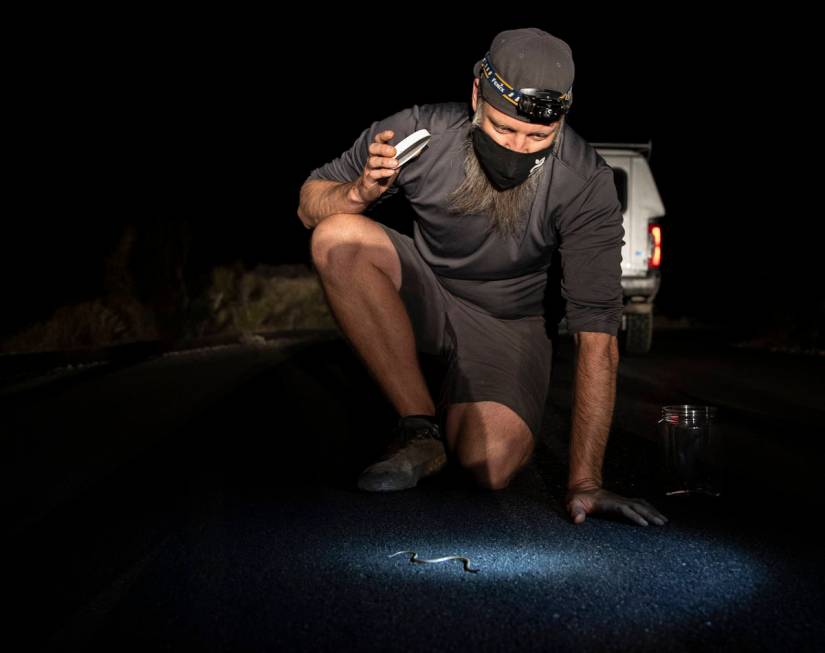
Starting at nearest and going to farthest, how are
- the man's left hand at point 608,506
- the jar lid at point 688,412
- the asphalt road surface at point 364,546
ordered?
the asphalt road surface at point 364,546 < the man's left hand at point 608,506 < the jar lid at point 688,412

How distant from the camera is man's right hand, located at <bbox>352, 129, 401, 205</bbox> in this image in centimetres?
291

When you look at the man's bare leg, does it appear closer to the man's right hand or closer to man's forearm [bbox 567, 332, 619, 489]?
the man's right hand

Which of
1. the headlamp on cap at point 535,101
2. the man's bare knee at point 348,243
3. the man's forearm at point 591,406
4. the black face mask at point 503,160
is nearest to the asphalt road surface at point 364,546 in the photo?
the man's forearm at point 591,406

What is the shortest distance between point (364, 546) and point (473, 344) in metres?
1.47

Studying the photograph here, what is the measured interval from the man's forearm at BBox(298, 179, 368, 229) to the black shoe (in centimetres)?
94

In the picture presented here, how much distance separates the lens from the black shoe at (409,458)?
3.24 meters

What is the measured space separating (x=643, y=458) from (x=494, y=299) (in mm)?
1010

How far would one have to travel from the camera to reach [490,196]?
333 cm

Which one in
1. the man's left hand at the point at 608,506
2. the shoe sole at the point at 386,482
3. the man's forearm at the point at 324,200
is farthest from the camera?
the man's forearm at the point at 324,200

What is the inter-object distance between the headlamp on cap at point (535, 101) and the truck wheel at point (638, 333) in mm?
6932

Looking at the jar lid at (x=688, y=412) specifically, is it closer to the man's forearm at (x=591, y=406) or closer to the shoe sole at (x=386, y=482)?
the man's forearm at (x=591, y=406)

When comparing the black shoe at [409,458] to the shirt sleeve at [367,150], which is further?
the shirt sleeve at [367,150]

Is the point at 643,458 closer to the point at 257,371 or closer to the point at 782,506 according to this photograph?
the point at 782,506

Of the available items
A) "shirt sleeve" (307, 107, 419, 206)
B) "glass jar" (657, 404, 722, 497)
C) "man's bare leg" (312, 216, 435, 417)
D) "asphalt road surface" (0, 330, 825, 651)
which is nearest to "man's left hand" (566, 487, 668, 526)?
"asphalt road surface" (0, 330, 825, 651)
